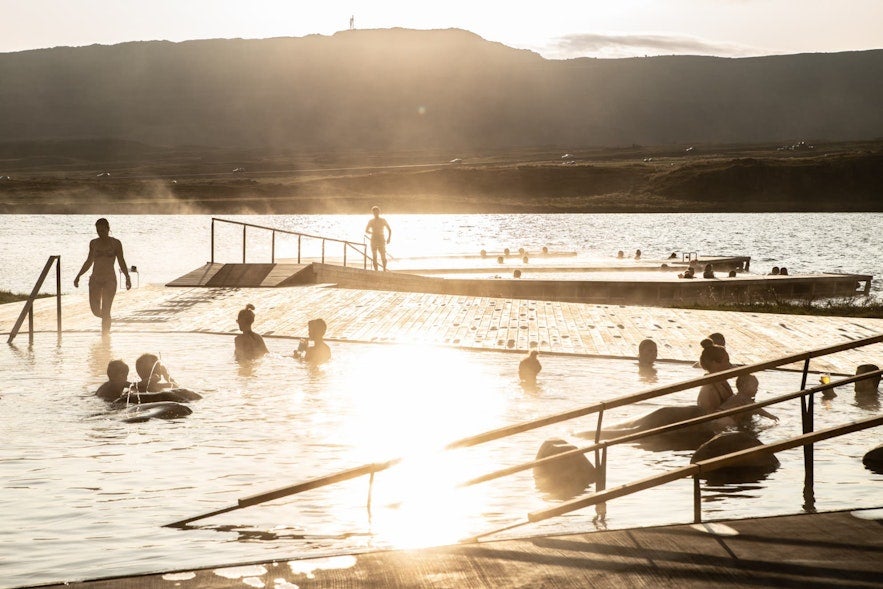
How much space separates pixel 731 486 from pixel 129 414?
6.98 metres

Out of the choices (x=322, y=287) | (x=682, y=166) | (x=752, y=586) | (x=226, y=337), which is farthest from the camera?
(x=682, y=166)

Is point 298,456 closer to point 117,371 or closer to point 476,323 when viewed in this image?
point 117,371

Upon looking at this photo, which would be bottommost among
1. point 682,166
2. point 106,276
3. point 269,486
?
point 269,486

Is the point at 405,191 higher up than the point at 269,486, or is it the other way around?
the point at 405,191

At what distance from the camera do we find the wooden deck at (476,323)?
18.2 metres

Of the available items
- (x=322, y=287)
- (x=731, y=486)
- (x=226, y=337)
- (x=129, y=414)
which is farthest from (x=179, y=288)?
(x=731, y=486)

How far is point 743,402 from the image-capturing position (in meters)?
12.5

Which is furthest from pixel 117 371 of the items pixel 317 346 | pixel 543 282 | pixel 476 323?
pixel 543 282

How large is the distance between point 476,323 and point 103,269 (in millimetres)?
6785

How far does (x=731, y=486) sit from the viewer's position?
988cm

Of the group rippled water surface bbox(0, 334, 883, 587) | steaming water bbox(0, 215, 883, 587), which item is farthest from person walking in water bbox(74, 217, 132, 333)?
rippled water surface bbox(0, 334, 883, 587)

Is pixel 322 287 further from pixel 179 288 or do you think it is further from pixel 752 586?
pixel 752 586

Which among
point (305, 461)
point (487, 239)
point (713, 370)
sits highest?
point (487, 239)

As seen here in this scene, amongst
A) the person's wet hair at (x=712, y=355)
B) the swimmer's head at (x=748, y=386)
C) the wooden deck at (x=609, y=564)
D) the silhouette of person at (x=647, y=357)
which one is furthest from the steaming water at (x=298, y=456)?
the wooden deck at (x=609, y=564)
